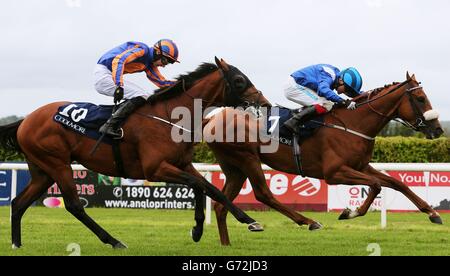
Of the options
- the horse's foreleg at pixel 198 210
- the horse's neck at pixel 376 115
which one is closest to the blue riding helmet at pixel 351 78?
the horse's neck at pixel 376 115

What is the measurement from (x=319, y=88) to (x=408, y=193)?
46.4 inches

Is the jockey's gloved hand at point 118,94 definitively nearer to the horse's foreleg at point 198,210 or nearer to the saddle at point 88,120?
the saddle at point 88,120

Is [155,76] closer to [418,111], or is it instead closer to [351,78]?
[351,78]

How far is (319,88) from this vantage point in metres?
7.18

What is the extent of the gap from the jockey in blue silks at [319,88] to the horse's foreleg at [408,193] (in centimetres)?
66

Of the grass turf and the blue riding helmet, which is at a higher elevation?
the blue riding helmet

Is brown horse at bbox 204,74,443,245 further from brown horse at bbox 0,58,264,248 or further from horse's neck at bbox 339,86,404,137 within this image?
brown horse at bbox 0,58,264,248

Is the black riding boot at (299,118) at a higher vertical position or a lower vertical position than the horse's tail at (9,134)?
higher

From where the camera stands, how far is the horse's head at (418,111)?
6906 millimetres

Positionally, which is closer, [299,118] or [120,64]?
[120,64]

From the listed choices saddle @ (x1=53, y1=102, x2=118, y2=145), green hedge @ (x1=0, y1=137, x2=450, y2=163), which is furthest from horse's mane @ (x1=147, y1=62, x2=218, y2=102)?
green hedge @ (x1=0, y1=137, x2=450, y2=163)

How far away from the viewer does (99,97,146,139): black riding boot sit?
21.1 feet

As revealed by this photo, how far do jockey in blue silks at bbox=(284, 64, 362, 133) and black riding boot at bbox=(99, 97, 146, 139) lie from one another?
145cm

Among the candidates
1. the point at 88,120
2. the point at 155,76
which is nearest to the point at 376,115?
the point at 155,76
